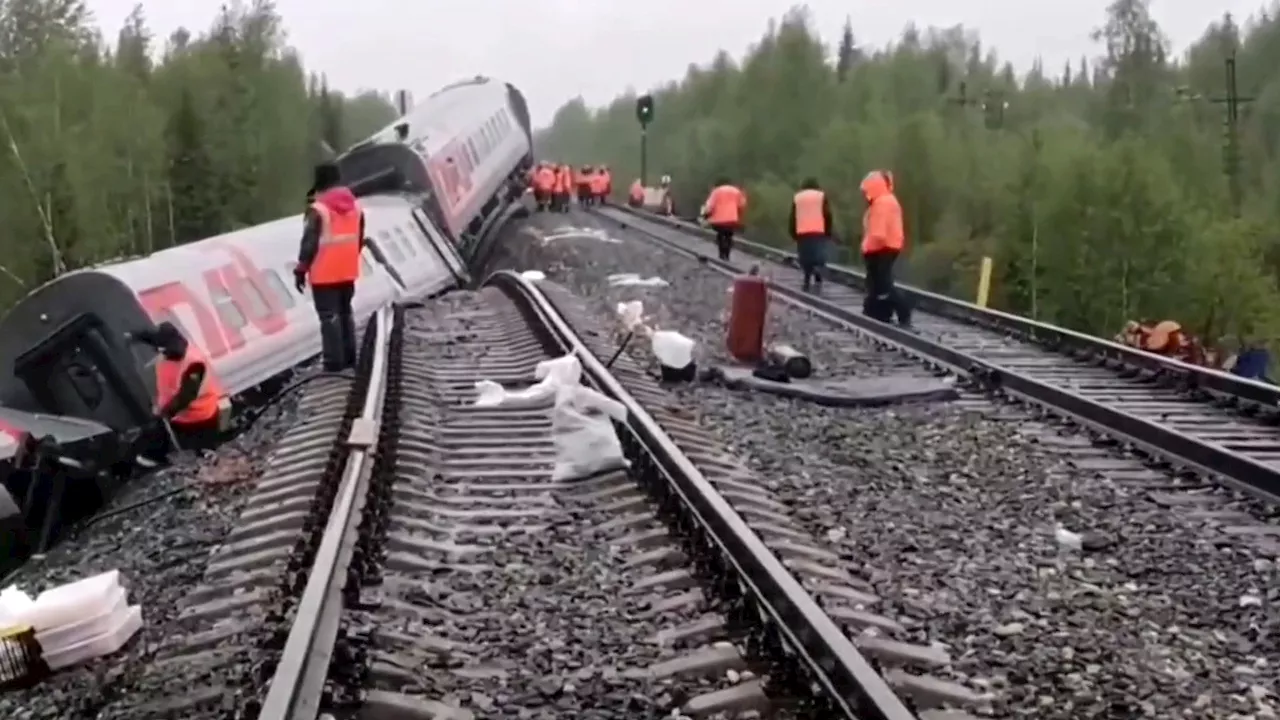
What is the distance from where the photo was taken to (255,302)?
13.0 m

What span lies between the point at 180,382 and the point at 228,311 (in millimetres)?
2408

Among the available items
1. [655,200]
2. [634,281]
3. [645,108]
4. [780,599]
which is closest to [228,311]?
[634,281]

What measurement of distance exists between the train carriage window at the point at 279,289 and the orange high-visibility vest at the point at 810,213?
6.59m

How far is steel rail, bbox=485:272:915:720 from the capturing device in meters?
4.07

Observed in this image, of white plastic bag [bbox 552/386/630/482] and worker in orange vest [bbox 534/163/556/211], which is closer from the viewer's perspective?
white plastic bag [bbox 552/386/630/482]

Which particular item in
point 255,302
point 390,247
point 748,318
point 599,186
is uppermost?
point 599,186

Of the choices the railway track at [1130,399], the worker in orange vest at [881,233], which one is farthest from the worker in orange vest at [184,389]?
the worker in orange vest at [881,233]

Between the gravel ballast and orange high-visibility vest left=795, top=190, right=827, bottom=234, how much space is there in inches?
294

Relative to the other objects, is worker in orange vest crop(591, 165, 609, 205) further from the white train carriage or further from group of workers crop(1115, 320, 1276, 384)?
group of workers crop(1115, 320, 1276, 384)

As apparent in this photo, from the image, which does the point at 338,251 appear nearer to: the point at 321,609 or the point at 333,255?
the point at 333,255

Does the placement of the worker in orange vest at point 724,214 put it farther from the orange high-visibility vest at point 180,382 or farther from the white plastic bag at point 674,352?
the orange high-visibility vest at point 180,382

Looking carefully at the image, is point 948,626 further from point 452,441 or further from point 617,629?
point 452,441

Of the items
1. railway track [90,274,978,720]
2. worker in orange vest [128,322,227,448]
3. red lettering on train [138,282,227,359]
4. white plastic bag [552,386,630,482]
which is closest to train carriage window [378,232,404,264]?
red lettering on train [138,282,227,359]

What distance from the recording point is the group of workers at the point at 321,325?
10039mm
